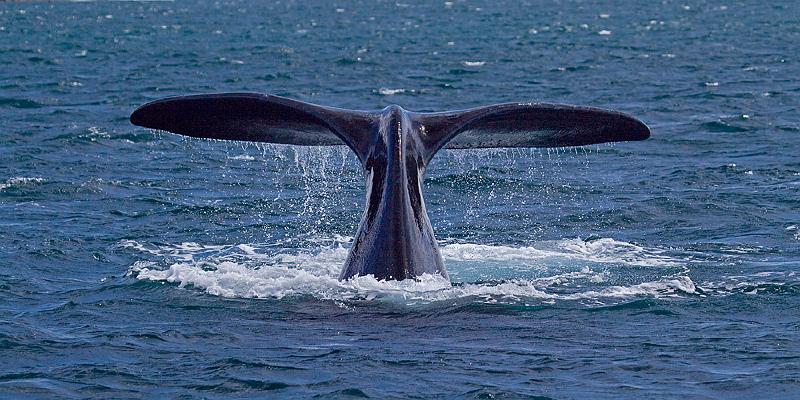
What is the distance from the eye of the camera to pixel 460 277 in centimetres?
1330

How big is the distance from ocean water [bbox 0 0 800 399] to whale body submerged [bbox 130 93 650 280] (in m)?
0.29

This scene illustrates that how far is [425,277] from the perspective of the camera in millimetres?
11703

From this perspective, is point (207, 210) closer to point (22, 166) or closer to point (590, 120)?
point (22, 166)

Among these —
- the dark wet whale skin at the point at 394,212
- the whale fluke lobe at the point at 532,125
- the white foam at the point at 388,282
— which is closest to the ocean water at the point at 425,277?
the white foam at the point at 388,282

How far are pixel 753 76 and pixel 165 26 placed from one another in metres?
50.5

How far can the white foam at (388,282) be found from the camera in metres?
12.0

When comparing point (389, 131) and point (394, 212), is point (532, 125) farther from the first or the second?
point (394, 212)

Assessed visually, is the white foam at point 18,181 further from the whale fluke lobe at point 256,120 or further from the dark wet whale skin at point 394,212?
the dark wet whale skin at point 394,212

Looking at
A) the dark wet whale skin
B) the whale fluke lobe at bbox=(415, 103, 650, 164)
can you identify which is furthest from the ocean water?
the whale fluke lobe at bbox=(415, 103, 650, 164)

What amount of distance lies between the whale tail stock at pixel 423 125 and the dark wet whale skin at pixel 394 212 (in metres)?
0.14

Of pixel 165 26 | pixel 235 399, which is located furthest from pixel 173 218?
pixel 165 26

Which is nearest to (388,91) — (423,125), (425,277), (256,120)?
(423,125)

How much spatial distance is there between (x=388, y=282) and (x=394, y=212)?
56cm

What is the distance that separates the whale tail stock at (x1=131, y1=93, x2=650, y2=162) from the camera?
1207 centimetres
